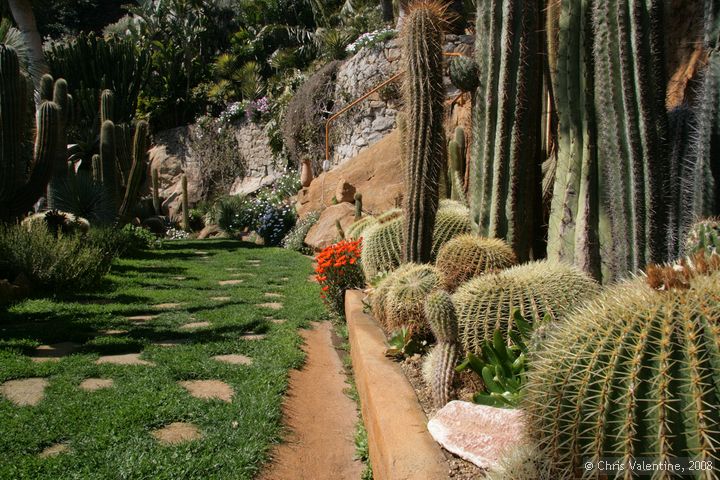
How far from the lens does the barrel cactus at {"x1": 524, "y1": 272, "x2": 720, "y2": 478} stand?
1.53 meters

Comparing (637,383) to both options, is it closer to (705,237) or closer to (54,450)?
(705,237)

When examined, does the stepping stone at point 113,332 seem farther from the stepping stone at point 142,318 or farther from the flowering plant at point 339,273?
the flowering plant at point 339,273

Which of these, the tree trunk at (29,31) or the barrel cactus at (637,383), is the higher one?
the tree trunk at (29,31)

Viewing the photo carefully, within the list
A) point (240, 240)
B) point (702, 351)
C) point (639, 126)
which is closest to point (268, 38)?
point (240, 240)

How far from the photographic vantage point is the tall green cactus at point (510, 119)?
4512 mm

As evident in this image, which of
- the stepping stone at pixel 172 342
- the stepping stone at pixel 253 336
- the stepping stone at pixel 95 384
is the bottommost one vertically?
the stepping stone at pixel 253 336

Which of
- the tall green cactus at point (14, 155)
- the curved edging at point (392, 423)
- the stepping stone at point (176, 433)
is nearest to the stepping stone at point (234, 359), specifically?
the curved edging at point (392, 423)

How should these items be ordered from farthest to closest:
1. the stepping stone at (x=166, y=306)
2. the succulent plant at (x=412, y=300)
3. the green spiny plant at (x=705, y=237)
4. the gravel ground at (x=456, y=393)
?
the stepping stone at (x=166, y=306) < the succulent plant at (x=412, y=300) < the green spiny plant at (x=705, y=237) < the gravel ground at (x=456, y=393)

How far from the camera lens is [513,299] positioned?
130 inches

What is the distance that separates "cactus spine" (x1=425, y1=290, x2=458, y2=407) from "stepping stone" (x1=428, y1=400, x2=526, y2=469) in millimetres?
348

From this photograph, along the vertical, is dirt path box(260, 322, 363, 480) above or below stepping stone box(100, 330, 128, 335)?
below

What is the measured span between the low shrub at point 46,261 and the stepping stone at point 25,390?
3673mm

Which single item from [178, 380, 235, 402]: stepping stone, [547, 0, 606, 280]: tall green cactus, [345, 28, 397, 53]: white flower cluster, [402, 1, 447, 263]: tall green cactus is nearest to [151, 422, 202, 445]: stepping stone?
[178, 380, 235, 402]: stepping stone

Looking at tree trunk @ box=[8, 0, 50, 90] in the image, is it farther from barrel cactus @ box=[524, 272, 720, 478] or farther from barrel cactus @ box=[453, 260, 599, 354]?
barrel cactus @ box=[524, 272, 720, 478]
